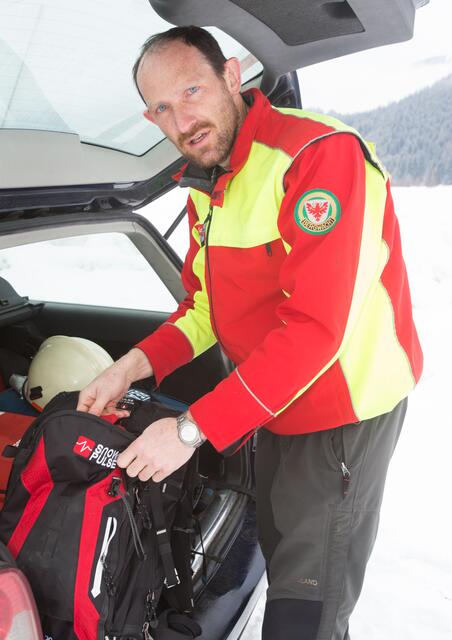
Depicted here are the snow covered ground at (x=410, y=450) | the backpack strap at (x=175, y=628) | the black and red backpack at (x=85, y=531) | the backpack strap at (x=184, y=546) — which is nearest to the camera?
the black and red backpack at (x=85, y=531)

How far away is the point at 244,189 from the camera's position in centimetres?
124

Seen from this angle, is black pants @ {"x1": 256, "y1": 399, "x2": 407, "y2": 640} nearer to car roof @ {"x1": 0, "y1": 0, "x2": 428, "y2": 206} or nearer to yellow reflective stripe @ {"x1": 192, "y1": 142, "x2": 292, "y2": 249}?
yellow reflective stripe @ {"x1": 192, "y1": 142, "x2": 292, "y2": 249}

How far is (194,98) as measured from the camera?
129cm

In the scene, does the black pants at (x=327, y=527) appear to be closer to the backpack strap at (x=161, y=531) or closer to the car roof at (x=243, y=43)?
the backpack strap at (x=161, y=531)

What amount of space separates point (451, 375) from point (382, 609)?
317 centimetres

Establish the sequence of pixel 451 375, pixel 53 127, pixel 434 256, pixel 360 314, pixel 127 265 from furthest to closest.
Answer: pixel 434 256 < pixel 127 265 < pixel 451 375 < pixel 53 127 < pixel 360 314

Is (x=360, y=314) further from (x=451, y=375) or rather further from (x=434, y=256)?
(x=434, y=256)

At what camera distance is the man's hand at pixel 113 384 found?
143cm

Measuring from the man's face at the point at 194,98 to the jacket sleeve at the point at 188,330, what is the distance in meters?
0.30

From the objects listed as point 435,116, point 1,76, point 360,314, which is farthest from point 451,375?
point 435,116

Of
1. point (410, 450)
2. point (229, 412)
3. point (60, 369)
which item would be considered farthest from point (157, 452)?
point (410, 450)

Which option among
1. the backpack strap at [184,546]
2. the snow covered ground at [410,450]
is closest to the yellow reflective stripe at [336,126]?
the backpack strap at [184,546]

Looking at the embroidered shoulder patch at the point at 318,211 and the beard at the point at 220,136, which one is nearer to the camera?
the embroidered shoulder patch at the point at 318,211

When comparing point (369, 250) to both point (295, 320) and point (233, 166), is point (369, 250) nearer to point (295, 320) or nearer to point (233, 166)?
point (295, 320)
